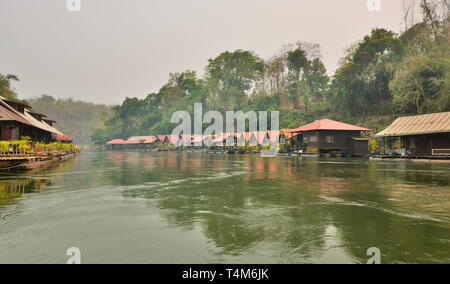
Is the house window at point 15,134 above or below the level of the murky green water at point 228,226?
above

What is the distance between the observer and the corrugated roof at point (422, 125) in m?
29.2

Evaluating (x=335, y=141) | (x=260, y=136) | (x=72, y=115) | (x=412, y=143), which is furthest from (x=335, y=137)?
(x=72, y=115)

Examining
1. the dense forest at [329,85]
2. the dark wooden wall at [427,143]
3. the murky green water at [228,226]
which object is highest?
the dense forest at [329,85]

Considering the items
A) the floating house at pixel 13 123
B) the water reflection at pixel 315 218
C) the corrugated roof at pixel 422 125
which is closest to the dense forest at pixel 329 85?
the corrugated roof at pixel 422 125

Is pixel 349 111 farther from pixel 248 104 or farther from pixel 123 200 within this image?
pixel 123 200

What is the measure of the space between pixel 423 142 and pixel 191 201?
31.5 meters

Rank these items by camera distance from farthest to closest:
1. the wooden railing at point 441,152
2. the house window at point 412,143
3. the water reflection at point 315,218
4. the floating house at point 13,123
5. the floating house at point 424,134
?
the house window at point 412,143 → the floating house at point 424,134 → the wooden railing at point 441,152 → the floating house at point 13,123 → the water reflection at point 315,218

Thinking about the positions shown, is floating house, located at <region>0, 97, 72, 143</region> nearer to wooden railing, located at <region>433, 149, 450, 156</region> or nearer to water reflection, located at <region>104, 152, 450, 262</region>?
water reflection, located at <region>104, 152, 450, 262</region>

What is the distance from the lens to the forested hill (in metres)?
168

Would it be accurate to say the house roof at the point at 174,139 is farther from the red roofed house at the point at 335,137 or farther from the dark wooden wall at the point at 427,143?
the dark wooden wall at the point at 427,143

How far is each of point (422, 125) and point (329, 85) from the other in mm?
51079
